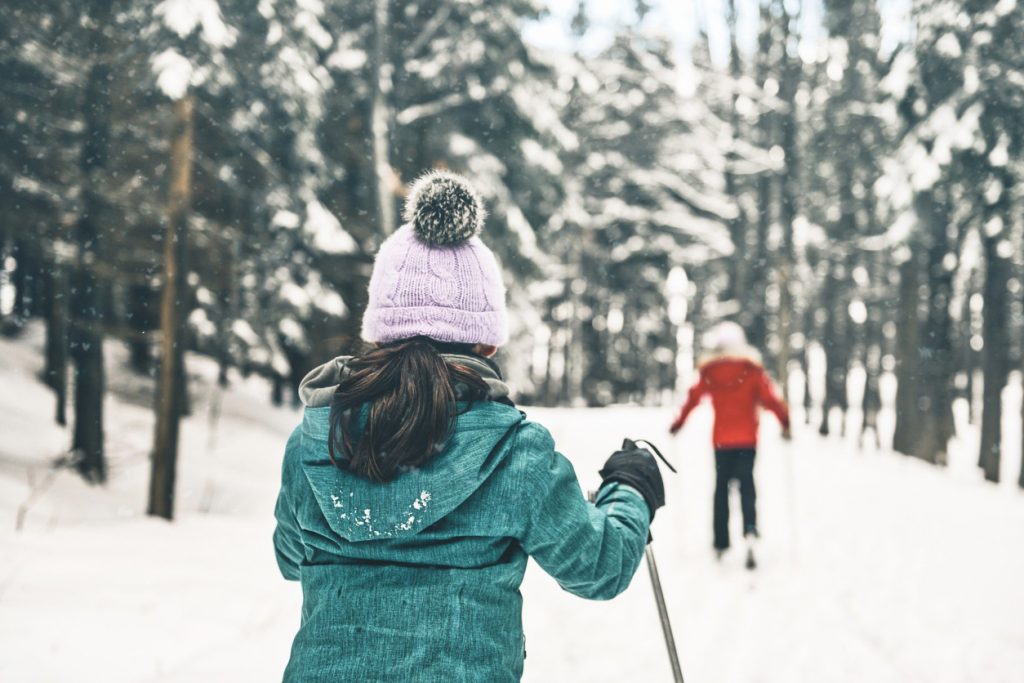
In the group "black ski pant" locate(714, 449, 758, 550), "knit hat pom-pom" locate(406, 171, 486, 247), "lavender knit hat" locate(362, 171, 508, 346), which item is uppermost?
"knit hat pom-pom" locate(406, 171, 486, 247)

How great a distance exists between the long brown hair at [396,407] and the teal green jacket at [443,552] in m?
0.04

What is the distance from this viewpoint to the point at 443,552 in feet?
5.59

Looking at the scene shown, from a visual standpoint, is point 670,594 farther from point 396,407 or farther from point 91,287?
point 91,287

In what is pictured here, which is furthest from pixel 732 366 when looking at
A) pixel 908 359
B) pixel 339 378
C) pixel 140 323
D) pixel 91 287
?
pixel 140 323

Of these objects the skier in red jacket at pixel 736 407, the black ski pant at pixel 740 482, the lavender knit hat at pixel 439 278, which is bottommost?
the black ski pant at pixel 740 482

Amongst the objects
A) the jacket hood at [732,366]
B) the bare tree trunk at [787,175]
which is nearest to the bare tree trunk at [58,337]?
the jacket hood at [732,366]

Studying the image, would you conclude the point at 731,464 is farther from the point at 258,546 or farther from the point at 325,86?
the point at 325,86

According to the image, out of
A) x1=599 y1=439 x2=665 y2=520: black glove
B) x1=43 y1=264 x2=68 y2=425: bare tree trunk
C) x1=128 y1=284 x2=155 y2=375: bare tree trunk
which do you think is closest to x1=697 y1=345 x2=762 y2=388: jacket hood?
x1=599 y1=439 x2=665 y2=520: black glove

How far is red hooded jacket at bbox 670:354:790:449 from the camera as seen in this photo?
7875mm

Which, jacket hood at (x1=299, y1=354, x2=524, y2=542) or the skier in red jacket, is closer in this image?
jacket hood at (x1=299, y1=354, x2=524, y2=542)

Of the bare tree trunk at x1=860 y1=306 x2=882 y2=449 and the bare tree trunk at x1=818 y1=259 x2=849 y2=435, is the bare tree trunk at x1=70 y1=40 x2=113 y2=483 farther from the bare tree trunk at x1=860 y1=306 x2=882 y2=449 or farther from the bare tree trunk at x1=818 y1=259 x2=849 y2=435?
the bare tree trunk at x1=860 y1=306 x2=882 y2=449

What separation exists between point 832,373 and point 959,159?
13.7 meters

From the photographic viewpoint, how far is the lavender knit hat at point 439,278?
1.96 m

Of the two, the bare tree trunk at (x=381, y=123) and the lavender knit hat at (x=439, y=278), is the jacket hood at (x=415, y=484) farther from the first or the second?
the bare tree trunk at (x=381, y=123)
